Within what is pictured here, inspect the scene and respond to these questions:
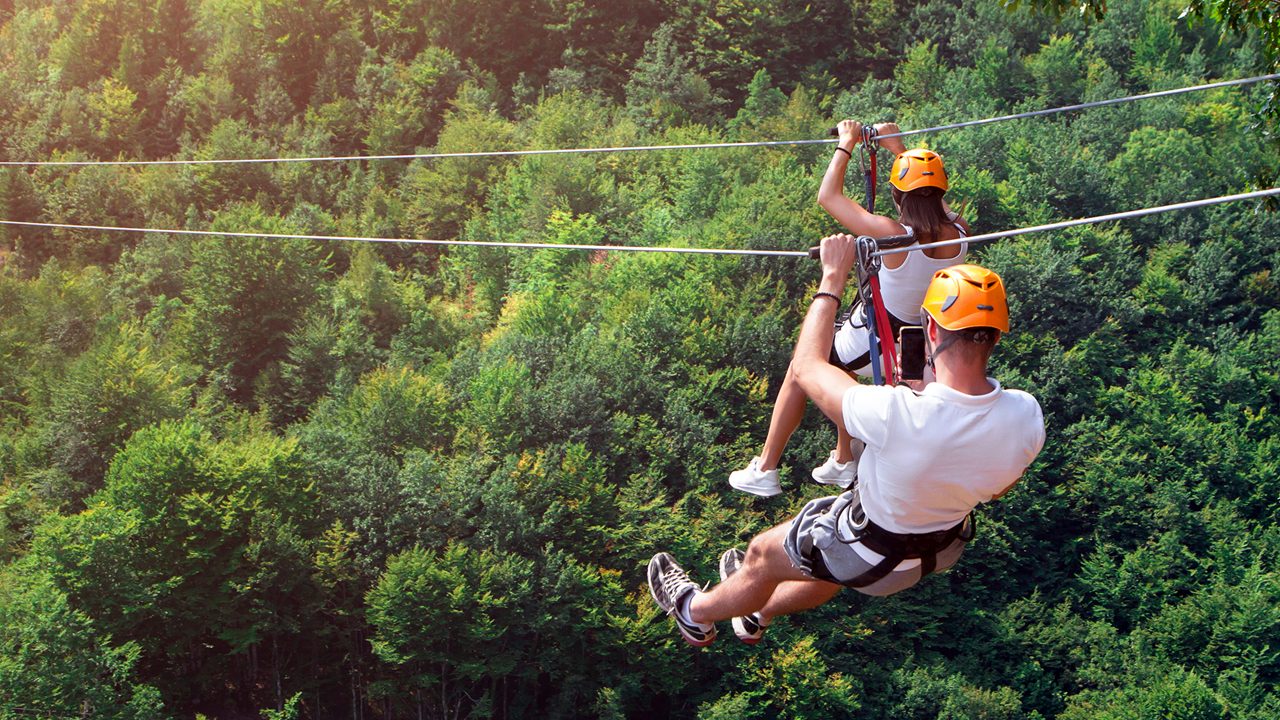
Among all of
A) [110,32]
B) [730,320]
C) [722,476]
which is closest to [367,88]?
[110,32]

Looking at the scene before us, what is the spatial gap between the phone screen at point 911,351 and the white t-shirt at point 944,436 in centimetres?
112

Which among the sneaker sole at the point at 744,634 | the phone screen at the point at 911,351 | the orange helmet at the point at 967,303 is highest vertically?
the orange helmet at the point at 967,303

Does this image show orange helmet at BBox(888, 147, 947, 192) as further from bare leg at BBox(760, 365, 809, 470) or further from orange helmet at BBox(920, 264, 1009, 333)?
orange helmet at BBox(920, 264, 1009, 333)

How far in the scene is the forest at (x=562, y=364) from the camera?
2983cm

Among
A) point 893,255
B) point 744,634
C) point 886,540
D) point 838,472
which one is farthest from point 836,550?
point 744,634

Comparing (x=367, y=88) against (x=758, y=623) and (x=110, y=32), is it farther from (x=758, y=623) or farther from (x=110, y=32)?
(x=758, y=623)

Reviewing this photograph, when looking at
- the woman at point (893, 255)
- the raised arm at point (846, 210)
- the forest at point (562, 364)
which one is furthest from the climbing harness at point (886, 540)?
the forest at point (562, 364)

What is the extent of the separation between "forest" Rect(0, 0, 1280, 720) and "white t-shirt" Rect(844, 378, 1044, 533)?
1647 cm

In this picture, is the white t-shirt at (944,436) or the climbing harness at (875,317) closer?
the white t-shirt at (944,436)

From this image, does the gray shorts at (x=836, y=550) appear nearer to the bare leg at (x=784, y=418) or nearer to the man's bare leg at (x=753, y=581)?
the man's bare leg at (x=753, y=581)

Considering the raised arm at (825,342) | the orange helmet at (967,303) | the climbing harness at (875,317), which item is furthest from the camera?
the climbing harness at (875,317)

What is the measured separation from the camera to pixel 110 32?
178 ft

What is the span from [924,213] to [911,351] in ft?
2.06

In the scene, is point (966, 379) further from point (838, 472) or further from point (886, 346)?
point (838, 472)
